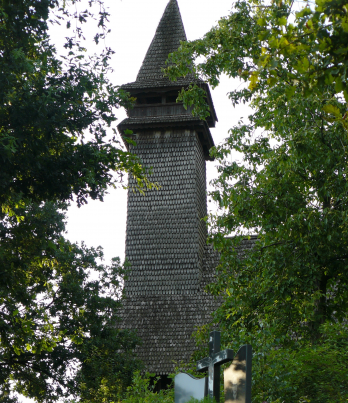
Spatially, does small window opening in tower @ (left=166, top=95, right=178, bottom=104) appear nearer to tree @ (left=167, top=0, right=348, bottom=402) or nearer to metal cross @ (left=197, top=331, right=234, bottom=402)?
tree @ (left=167, top=0, right=348, bottom=402)

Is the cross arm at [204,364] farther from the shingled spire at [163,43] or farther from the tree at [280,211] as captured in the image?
the shingled spire at [163,43]

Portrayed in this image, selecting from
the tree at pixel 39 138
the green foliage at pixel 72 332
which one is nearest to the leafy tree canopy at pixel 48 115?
the tree at pixel 39 138

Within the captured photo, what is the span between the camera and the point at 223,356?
227 inches

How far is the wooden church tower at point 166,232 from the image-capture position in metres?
18.9

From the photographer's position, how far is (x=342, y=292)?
10078 millimetres

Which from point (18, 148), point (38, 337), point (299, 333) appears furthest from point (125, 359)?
point (18, 148)

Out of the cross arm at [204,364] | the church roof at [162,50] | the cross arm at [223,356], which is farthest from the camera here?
the church roof at [162,50]

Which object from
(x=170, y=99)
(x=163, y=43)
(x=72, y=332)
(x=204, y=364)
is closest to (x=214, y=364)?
(x=204, y=364)

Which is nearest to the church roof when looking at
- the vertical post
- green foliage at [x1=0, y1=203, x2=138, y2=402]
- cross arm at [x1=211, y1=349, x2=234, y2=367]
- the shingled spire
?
the shingled spire

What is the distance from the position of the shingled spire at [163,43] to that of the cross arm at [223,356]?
18086 mm

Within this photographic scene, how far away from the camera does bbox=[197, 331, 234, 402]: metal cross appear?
5738 millimetres

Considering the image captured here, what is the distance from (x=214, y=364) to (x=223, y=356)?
18 cm

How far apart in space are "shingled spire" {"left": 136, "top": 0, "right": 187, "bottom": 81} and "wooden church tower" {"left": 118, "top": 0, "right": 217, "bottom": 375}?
0.28 feet

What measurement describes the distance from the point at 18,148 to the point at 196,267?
11.5 metres
